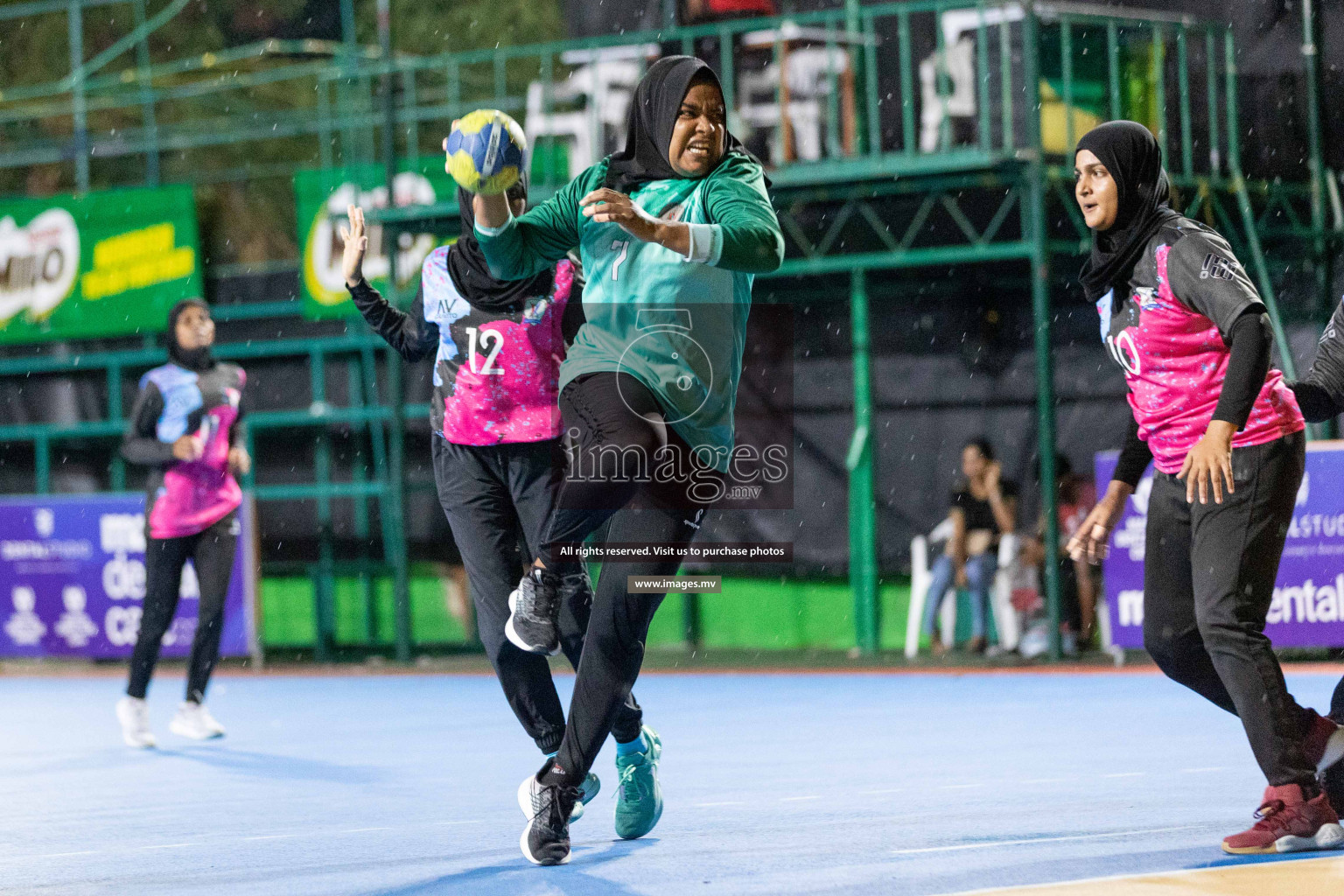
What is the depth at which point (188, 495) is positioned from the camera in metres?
9.64

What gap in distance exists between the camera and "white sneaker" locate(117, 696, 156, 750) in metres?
9.67

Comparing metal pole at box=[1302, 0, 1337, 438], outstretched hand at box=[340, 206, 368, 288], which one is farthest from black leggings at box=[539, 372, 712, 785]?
metal pole at box=[1302, 0, 1337, 438]

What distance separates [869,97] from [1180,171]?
2.61 meters

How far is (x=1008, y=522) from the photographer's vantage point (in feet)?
47.1

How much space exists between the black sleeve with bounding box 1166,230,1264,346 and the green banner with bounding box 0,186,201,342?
1379 centimetres

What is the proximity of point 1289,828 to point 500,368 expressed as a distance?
2787 millimetres

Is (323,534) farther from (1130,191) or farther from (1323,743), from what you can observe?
(1323,743)

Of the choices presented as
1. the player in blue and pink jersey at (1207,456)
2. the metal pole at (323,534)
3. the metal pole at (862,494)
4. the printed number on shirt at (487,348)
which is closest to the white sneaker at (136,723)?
the printed number on shirt at (487,348)

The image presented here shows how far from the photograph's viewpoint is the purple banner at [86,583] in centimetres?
1570

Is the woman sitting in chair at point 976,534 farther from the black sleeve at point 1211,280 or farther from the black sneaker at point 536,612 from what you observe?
the black sneaker at point 536,612

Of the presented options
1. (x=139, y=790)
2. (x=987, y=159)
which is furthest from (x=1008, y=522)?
(x=139, y=790)

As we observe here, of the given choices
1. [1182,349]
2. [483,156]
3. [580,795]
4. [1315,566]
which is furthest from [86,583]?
[1182,349]

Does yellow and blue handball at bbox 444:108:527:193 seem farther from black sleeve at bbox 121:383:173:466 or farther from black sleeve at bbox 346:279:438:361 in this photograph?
black sleeve at bbox 121:383:173:466

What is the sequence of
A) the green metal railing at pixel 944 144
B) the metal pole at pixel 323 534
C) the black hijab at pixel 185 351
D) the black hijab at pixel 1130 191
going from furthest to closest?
the metal pole at pixel 323 534 < the green metal railing at pixel 944 144 < the black hijab at pixel 185 351 < the black hijab at pixel 1130 191
